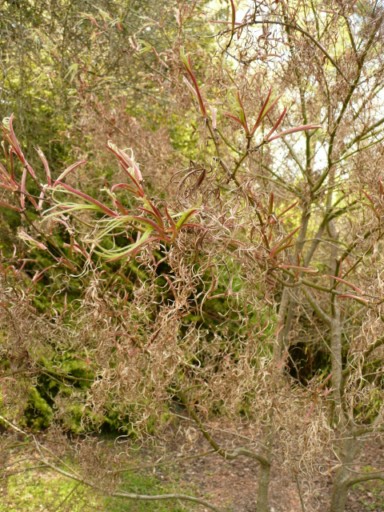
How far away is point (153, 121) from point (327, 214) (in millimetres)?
3154

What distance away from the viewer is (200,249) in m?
1.84

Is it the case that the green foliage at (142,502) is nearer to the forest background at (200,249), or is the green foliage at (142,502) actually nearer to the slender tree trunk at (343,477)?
the forest background at (200,249)

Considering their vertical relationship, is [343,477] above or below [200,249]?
below

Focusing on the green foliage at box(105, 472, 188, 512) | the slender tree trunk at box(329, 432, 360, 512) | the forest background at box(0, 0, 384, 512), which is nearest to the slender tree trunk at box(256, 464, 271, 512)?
the forest background at box(0, 0, 384, 512)

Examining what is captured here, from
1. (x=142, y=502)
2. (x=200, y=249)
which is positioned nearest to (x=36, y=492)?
(x=142, y=502)

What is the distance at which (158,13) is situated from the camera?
5289 millimetres

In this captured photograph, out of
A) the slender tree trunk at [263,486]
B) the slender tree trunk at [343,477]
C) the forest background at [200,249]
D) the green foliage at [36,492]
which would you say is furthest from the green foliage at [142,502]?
the slender tree trunk at [343,477]

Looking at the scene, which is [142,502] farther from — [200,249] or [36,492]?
[200,249]

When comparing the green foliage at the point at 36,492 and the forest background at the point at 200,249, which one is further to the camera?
the green foliage at the point at 36,492

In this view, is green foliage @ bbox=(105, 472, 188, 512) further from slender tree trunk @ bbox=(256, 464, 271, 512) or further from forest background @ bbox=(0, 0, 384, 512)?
slender tree trunk @ bbox=(256, 464, 271, 512)

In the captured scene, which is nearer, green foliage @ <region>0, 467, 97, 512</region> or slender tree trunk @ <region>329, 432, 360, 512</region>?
slender tree trunk @ <region>329, 432, 360, 512</region>

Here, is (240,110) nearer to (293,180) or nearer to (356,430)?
(356,430)

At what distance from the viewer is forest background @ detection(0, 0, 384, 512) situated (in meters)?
1.99

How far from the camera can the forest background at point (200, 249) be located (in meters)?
1.99
